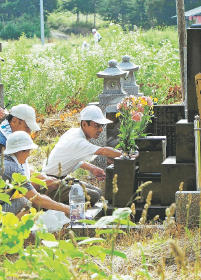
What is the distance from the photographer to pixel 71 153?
287 inches

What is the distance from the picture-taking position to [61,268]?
2887 mm

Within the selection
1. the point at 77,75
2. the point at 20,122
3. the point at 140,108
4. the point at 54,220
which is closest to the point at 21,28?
the point at 77,75

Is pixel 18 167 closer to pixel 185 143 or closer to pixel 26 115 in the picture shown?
pixel 26 115

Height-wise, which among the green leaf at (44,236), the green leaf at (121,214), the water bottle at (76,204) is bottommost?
the water bottle at (76,204)

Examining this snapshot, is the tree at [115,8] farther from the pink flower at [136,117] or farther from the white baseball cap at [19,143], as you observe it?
the white baseball cap at [19,143]

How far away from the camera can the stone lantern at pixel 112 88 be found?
31.1ft

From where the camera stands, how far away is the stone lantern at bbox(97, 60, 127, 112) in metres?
9.49

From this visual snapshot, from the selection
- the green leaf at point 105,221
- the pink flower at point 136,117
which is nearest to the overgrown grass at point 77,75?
the pink flower at point 136,117

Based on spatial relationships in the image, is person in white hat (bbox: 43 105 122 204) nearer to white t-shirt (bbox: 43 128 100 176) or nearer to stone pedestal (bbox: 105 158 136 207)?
white t-shirt (bbox: 43 128 100 176)

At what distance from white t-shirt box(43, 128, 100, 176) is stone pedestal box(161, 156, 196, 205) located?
0.95 metres

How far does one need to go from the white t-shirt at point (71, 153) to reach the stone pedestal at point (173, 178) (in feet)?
3.12

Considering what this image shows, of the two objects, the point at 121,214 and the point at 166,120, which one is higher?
the point at 121,214

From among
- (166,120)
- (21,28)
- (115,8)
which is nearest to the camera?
(166,120)

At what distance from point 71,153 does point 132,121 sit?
0.75 m
